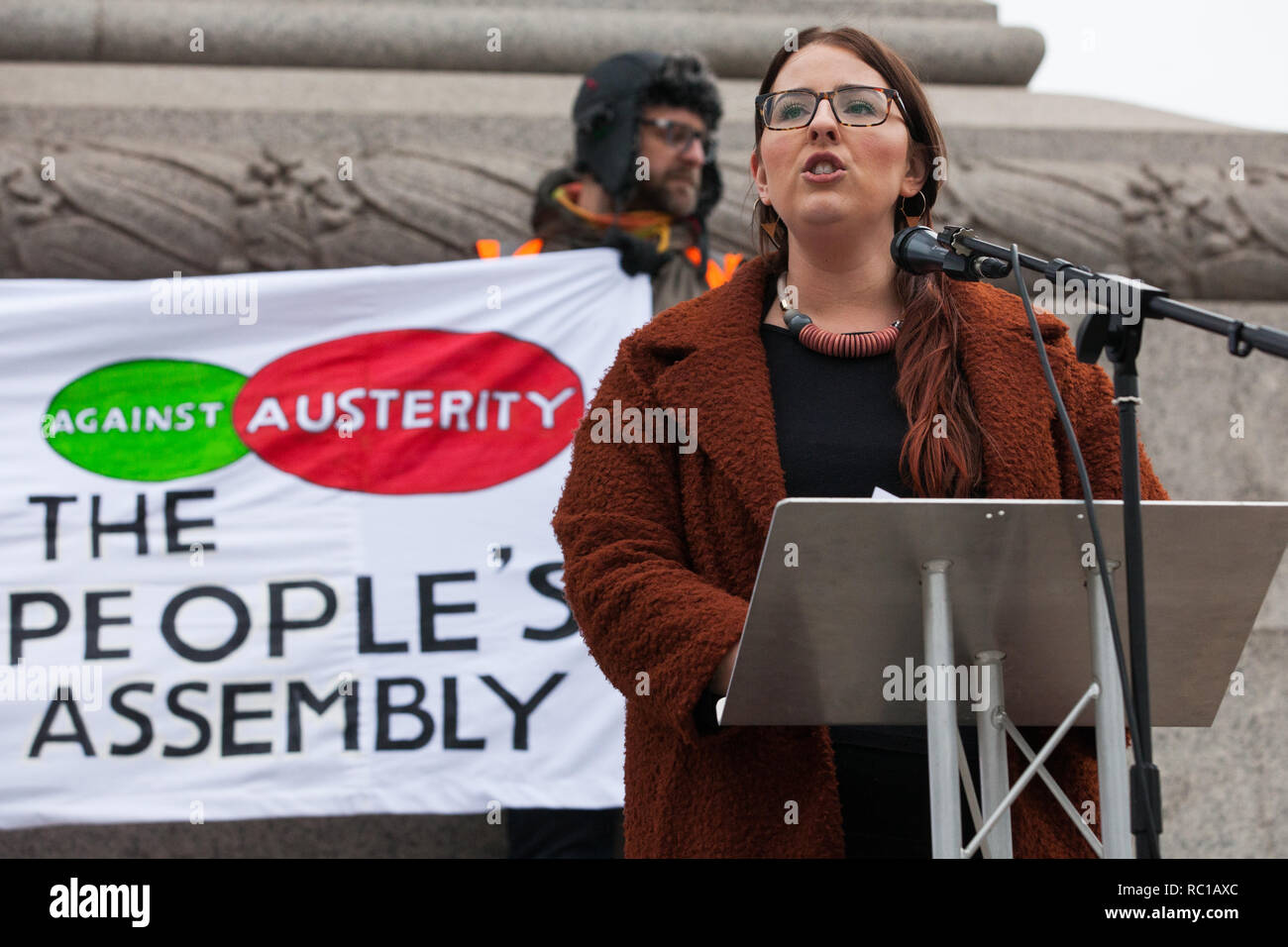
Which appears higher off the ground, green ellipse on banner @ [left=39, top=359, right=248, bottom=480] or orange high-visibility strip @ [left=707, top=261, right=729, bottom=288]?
orange high-visibility strip @ [left=707, top=261, right=729, bottom=288]

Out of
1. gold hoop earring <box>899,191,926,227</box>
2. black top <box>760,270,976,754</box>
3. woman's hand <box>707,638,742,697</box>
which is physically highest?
gold hoop earring <box>899,191,926,227</box>

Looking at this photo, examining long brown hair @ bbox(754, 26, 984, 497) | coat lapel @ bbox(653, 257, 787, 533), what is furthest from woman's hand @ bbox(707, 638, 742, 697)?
long brown hair @ bbox(754, 26, 984, 497)

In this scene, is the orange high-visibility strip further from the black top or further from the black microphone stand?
the black microphone stand

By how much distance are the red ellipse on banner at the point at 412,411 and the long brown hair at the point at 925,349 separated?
1.90 meters

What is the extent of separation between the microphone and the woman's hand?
2.00 ft

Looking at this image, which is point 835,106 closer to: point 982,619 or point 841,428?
point 841,428

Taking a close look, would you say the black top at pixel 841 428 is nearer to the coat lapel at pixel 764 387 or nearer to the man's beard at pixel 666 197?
the coat lapel at pixel 764 387

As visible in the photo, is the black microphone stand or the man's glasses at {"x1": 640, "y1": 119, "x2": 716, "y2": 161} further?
the man's glasses at {"x1": 640, "y1": 119, "x2": 716, "y2": 161}

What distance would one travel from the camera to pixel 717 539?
97.8 inches

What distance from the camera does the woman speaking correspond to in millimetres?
2338

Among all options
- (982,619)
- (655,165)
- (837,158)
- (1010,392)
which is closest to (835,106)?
(837,158)
